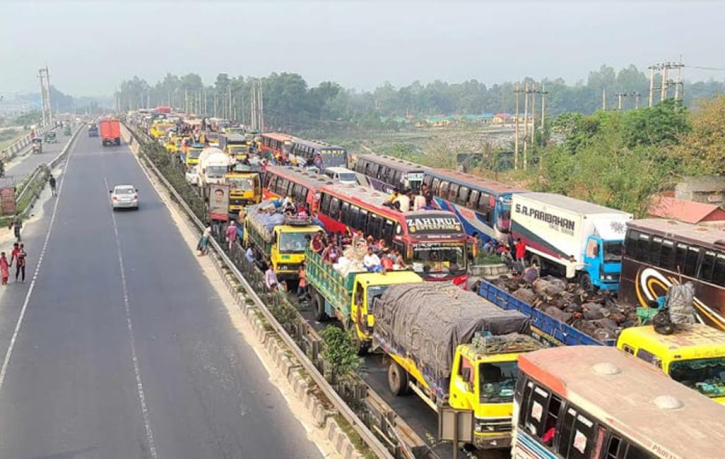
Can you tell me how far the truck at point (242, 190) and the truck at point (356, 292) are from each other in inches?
671

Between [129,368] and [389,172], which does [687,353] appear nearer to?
[129,368]

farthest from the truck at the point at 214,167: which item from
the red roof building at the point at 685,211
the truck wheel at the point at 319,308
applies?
the red roof building at the point at 685,211

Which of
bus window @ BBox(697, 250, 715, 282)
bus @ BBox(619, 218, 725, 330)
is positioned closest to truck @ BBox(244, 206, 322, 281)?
bus @ BBox(619, 218, 725, 330)

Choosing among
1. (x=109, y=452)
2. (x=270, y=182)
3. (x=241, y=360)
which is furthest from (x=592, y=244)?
(x=270, y=182)

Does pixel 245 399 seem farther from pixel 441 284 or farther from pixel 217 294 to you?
pixel 217 294

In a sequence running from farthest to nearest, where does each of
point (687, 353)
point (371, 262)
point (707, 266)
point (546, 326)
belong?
point (707, 266) < point (371, 262) < point (546, 326) < point (687, 353)

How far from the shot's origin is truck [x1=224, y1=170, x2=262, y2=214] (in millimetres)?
35469

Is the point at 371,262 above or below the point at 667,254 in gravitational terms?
above

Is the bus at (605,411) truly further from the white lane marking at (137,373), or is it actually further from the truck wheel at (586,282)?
the truck wheel at (586,282)

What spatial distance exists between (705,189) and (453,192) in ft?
49.6

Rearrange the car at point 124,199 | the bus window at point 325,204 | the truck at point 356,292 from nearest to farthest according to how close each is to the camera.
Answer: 1. the truck at point 356,292
2. the bus window at point 325,204
3. the car at point 124,199

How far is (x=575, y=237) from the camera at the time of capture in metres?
23.3

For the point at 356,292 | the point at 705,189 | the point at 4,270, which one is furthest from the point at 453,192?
the point at 4,270

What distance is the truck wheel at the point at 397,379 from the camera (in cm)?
1421
